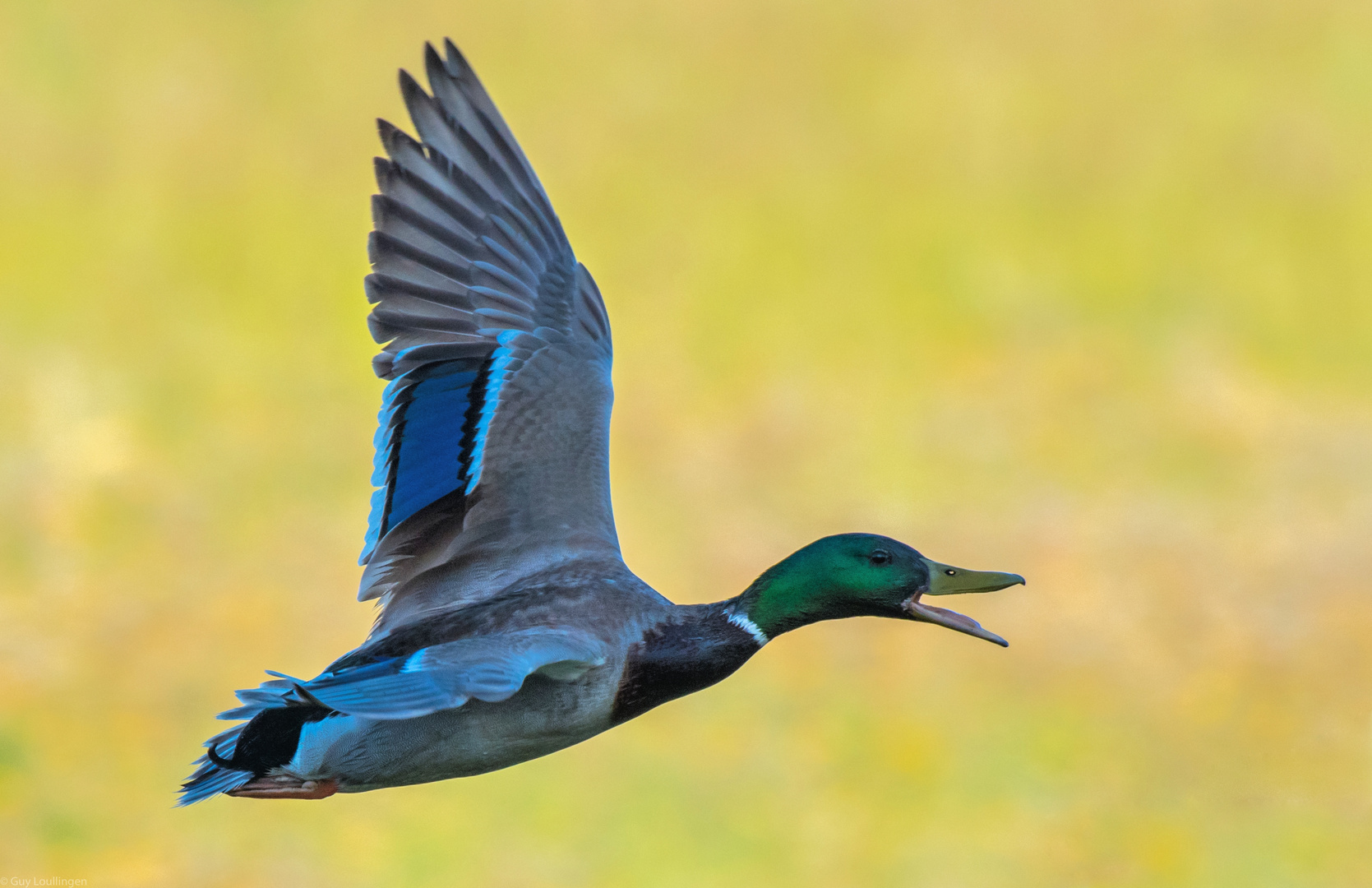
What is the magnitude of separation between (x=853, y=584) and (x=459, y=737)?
1.44m

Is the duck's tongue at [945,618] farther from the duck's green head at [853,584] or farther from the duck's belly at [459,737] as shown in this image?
the duck's belly at [459,737]

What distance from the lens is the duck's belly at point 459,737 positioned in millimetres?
5465

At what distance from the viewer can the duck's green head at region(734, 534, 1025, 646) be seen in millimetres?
5820

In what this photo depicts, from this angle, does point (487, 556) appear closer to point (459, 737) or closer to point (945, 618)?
point (459, 737)

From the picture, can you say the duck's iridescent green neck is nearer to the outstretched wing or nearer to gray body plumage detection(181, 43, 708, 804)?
gray body plumage detection(181, 43, 708, 804)

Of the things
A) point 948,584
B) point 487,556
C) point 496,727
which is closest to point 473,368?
point 487,556

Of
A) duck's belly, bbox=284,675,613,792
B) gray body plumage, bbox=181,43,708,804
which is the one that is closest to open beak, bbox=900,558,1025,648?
gray body plumage, bbox=181,43,708,804

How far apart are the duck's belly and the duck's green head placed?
672 millimetres

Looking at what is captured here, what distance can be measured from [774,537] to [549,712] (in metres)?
11.3

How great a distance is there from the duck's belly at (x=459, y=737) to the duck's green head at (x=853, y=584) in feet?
2.21

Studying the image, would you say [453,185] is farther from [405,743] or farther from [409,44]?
[409,44]

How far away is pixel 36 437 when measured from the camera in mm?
16391

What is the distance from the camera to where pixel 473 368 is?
6543 mm

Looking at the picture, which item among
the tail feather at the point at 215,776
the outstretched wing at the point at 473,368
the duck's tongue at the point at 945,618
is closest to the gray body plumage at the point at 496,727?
the tail feather at the point at 215,776
